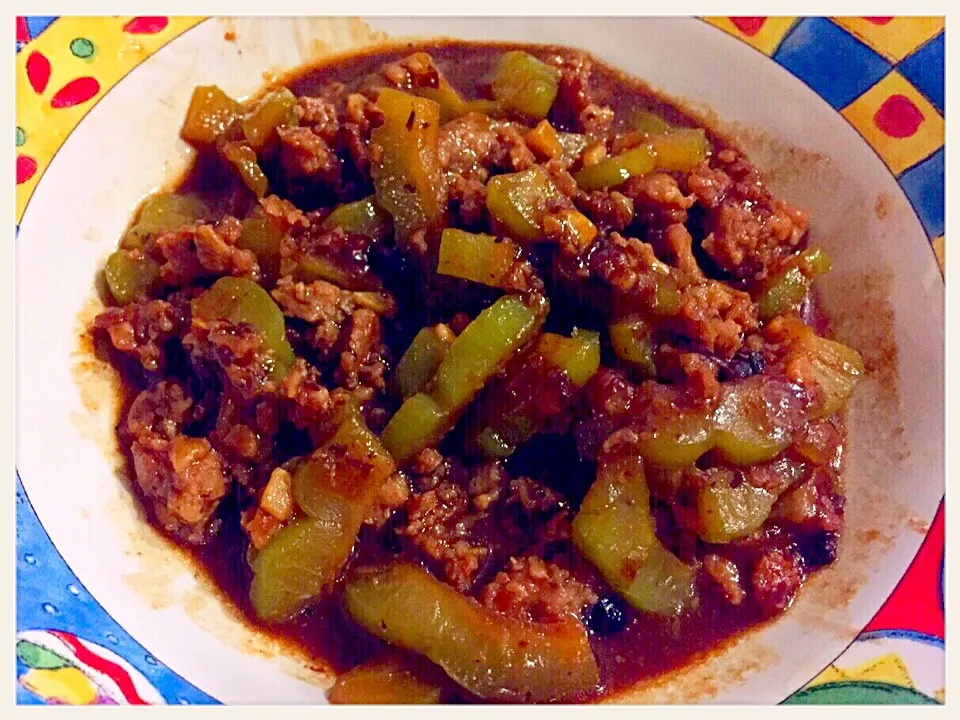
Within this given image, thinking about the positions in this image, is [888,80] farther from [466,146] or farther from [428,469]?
[428,469]

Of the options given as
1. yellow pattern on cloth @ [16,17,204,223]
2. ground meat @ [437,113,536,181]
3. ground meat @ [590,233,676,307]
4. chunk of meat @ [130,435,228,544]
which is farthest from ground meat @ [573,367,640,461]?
yellow pattern on cloth @ [16,17,204,223]

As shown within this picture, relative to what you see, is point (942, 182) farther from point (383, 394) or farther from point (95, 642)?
point (95, 642)

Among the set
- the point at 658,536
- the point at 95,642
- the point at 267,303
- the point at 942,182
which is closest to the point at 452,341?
the point at 267,303

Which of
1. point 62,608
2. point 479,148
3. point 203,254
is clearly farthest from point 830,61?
point 62,608

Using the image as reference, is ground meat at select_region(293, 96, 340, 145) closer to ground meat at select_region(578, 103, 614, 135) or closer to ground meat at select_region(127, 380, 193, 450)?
ground meat at select_region(578, 103, 614, 135)

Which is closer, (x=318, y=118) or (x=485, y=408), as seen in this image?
(x=485, y=408)

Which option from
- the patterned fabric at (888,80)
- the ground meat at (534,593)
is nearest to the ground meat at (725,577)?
A: the ground meat at (534,593)
